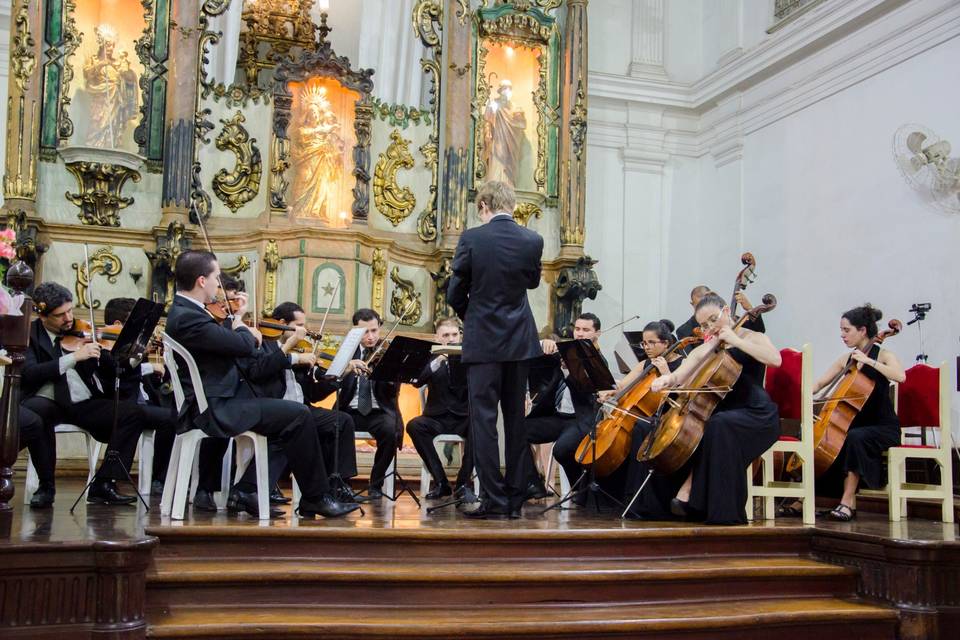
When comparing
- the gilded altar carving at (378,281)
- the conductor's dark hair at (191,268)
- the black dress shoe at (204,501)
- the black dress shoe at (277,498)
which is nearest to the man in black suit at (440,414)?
the black dress shoe at (277,498)

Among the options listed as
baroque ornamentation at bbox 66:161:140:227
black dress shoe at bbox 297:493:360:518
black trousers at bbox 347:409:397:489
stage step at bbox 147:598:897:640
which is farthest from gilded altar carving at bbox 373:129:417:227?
stage step at bbox 147:598:897:640

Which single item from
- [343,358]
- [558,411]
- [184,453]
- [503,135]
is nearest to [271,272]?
[503,135]

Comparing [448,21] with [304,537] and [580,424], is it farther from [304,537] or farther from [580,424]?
[304,537]

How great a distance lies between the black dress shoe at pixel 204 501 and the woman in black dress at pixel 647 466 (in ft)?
7.66

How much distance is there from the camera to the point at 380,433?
261 inches

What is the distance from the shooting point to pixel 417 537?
15.0 feet

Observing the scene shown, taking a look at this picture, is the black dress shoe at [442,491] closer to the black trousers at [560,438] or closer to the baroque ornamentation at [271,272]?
the black trousers at [560,438]

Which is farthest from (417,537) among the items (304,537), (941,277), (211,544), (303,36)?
(303,36)

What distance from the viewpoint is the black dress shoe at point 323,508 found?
5098 millimetres

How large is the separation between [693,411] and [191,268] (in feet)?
8.89

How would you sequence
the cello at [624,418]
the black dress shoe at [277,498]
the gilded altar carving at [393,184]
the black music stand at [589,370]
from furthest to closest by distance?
the gilded altar carving at [393,184] → the black dress shoe at [277,498] → the cello at [624,418] → the black music stand at [589,370]

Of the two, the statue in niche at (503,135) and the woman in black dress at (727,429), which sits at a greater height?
the statue in niche at (503,135)

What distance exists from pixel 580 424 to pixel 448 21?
5495mm

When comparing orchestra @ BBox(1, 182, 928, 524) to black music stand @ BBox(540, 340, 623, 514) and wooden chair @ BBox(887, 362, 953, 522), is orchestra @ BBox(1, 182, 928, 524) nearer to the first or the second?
black music stand @ BBox(540, 340, 623, 514)
